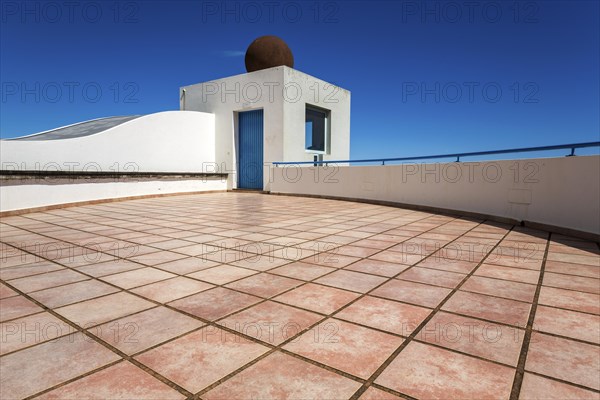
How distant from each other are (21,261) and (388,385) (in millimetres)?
3377

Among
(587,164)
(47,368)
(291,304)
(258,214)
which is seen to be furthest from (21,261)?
(587,164)

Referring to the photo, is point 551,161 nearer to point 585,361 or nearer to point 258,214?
point 585,361

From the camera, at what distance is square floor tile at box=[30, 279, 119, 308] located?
2.11 meters

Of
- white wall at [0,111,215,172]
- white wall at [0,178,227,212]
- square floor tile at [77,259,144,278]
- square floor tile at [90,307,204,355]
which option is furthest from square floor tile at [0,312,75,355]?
white wall at [0,111,215,172]

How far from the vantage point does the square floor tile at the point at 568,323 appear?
1.70 m

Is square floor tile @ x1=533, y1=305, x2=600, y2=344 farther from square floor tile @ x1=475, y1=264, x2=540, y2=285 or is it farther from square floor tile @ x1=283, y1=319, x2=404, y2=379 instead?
square floor tile @ x1=283, y1=319, x2=404, y2=379

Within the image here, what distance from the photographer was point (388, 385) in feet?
4.22

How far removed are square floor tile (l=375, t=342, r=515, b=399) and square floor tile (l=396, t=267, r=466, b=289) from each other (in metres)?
0.98

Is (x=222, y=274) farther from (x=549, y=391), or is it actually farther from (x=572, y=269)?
(x=572, y=269)

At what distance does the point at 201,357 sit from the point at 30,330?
99 centimetres

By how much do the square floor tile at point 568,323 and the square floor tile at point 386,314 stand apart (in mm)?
597

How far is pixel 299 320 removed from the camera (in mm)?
1826

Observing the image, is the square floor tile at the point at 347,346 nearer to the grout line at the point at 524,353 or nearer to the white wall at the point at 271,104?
the grout line at the point at 524,353

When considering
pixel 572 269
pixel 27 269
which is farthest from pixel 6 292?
pixel 572 269
